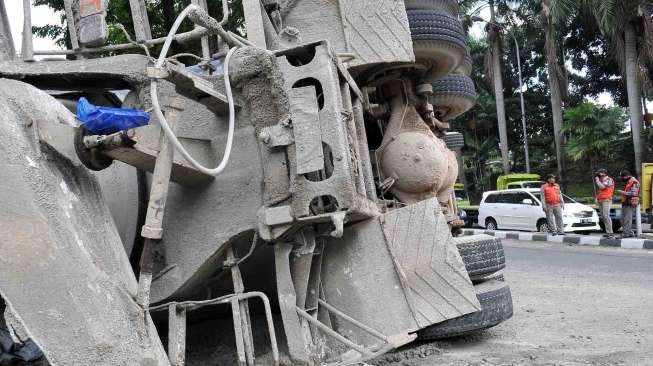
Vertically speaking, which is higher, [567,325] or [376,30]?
[376,30]

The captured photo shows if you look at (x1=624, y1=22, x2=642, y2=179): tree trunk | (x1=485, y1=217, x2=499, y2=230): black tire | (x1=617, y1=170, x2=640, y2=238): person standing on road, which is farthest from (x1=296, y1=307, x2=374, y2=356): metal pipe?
(x1=624, y1=22, x2=642, y2=179): tree trunk

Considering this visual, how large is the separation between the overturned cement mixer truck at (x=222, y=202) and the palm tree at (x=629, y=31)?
61.8 ft

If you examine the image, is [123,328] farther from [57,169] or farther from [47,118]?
[47,118]

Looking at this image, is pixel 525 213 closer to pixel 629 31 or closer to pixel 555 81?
pixel 629 31

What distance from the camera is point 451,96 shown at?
5.38 m

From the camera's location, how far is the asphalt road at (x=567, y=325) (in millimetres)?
3930

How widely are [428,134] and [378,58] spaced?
791 millimetres

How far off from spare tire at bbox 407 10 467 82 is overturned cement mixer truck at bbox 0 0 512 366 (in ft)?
1.52

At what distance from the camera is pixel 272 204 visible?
A: 2.98 m

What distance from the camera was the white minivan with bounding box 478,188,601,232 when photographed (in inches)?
621

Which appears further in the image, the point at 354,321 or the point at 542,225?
the point at 542,225

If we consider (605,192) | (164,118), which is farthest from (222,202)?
(605,192)

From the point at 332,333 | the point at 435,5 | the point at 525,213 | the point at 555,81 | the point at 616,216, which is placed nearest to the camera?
the point at 332,333

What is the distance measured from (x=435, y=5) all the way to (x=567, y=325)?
252 cm
